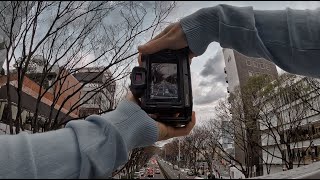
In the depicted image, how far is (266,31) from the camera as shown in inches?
37.8

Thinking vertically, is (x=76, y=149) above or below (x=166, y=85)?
Result: below

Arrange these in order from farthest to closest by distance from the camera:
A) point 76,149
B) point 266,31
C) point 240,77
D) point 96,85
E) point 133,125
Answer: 1. point 240,77
2. point 96,85
3. point 266,31
4. point 133,125
5. point 76,149

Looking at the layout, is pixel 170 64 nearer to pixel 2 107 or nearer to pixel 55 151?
pixel 55 151

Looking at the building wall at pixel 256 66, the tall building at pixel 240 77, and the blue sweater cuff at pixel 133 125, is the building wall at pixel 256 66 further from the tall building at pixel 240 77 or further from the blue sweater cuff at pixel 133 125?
the blue sweater cuff at pixel 133 125

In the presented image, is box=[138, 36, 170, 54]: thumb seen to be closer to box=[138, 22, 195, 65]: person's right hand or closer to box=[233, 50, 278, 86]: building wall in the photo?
box=[138, 22, 195, 65]: person's right hand

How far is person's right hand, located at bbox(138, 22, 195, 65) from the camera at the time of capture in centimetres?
100

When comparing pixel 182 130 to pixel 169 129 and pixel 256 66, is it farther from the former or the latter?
pixel 256 66

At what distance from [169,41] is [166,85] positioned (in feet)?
0.50

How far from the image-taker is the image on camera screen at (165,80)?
105 centimetres

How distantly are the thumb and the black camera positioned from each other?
20 mm

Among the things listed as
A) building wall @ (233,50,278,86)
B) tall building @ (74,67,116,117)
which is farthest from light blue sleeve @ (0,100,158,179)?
tall building @ (74,67,116,117)

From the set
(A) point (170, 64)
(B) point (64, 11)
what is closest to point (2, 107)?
(B) point (64, 11)

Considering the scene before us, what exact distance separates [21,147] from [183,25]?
58 cm

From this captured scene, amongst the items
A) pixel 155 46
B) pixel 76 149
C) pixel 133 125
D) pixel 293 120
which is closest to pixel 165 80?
pixel 155 46
